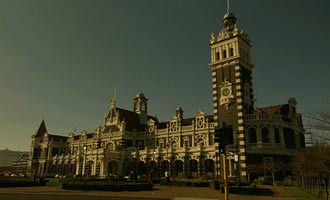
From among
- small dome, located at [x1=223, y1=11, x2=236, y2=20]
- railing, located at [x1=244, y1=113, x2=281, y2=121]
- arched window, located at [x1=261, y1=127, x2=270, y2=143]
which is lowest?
arched window, located at [x1=261, y1=127, x2=270, y2=143]

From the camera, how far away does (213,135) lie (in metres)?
56.6

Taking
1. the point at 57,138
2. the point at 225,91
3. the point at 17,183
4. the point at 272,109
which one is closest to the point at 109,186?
the point at 17,183

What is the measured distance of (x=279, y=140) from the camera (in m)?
48.4

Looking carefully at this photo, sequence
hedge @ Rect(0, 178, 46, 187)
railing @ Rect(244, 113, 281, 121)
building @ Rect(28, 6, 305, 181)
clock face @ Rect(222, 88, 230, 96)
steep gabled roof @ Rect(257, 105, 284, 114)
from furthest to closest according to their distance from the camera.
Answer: clock face @ Rect(222, 88, 230, 96) → steep gabled roof @ Rect(257, 105, 284, 114) → railing @ Rect(244, 113, 281, 121) → building @ Rect(28, 6, 305, 181) → hedge @ Rect(0, 178, 46, 187)

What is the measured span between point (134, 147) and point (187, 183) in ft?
112

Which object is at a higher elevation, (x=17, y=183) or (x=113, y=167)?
(x=113, y=167)

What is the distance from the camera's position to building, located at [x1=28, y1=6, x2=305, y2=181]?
48.0 meters

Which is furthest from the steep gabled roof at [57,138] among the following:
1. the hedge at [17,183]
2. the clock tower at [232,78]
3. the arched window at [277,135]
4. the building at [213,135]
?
the arched window at [277,135]

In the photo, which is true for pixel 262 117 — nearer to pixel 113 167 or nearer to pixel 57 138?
pixel 113 167

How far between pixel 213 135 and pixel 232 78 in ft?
38.8

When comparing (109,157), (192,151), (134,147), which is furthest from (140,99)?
(192,151)

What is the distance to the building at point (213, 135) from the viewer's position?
4797 centimetres

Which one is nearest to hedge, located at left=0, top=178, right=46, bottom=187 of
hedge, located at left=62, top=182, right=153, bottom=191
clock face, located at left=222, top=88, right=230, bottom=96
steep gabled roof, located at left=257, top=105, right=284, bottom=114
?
hedge, located at left=62, top=182, right=153, bottom=191

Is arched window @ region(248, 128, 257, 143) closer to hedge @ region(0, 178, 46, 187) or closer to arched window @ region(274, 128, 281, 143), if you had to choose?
arched window @ region(274, 128, 281, 143)
